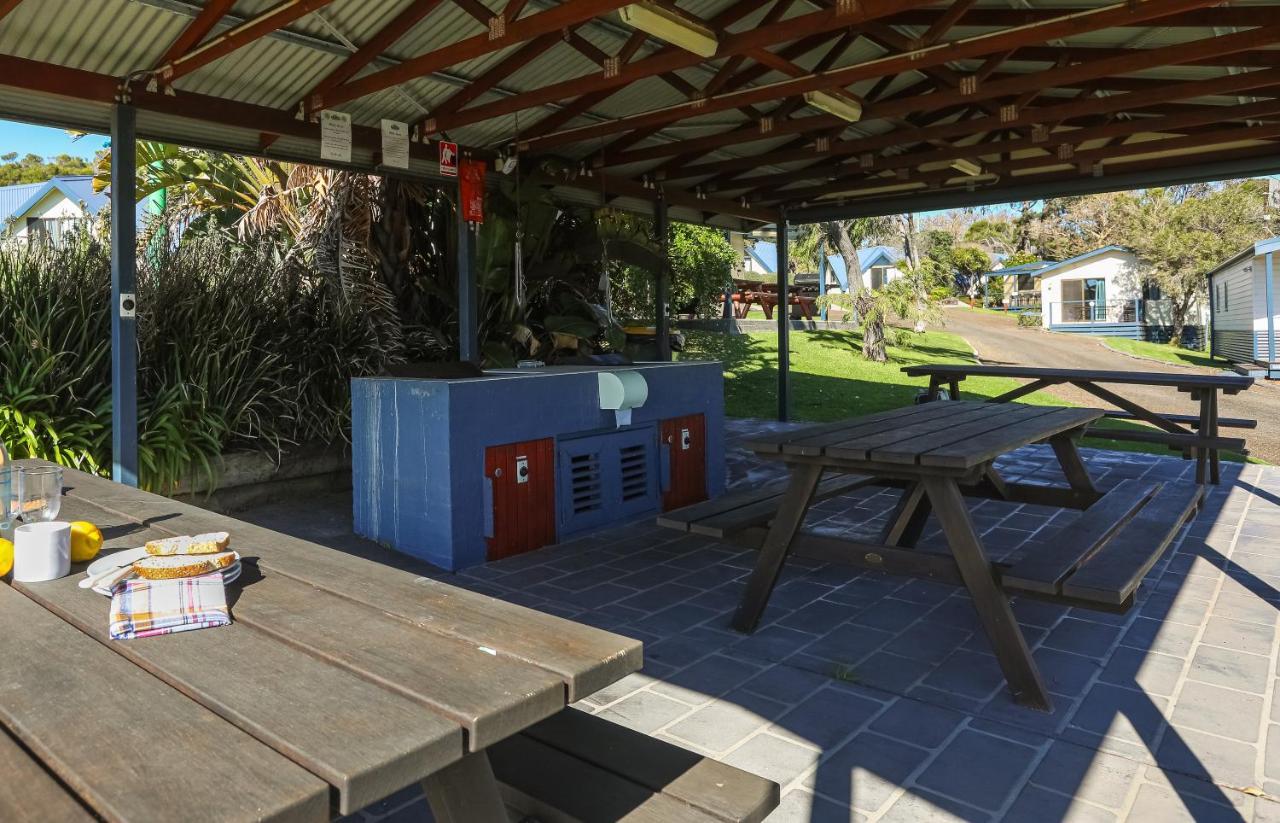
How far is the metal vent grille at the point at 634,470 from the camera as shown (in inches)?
216

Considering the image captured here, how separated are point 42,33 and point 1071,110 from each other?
253 inches

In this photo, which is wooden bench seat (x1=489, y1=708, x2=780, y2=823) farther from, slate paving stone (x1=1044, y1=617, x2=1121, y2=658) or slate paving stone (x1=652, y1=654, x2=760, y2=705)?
slate paving stone (x1=1044, y1=617, x2=1121, y2=658)

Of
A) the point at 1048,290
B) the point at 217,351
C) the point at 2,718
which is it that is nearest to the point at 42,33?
the point at 217,351

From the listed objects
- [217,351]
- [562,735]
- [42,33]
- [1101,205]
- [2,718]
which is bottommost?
[562,735]

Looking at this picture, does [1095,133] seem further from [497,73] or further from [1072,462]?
[497,73]

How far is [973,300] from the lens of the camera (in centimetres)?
5012

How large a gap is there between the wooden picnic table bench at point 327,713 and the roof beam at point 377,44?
382 cm

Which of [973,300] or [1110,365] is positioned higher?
[973,300]

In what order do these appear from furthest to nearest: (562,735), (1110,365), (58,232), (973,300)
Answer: (973,300) < (1110,365) < (58,232) < (562,735)

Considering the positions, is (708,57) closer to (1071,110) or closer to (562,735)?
(1071,110)

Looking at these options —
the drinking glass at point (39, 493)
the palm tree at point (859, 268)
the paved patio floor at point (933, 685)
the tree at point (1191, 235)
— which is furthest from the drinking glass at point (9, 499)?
the tree at point (1191, 235)

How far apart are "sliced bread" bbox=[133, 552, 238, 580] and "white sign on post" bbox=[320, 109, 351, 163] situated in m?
4.59

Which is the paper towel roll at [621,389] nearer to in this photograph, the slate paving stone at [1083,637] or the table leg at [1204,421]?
the slate paving stone at [1083,637]

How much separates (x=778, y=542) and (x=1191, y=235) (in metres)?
29.9
